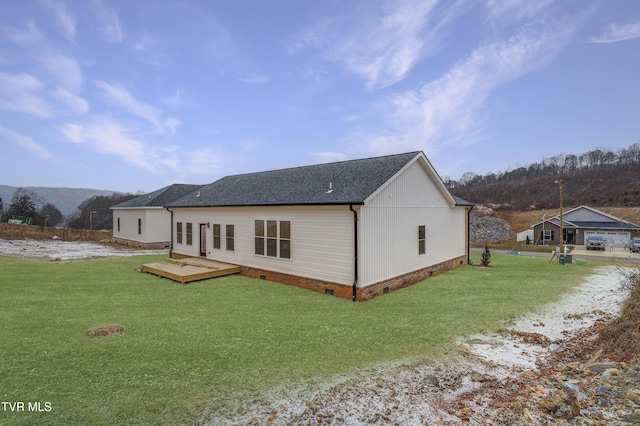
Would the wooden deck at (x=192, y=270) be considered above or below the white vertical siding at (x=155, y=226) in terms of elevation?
below

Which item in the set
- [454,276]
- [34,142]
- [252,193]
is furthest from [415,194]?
[34,142]

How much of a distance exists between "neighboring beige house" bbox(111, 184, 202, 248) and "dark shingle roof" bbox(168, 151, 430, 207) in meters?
8.41

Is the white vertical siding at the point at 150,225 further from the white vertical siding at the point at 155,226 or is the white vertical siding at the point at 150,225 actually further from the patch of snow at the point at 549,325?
the patch of snow at the point at 549,325

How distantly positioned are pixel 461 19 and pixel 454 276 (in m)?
10.9

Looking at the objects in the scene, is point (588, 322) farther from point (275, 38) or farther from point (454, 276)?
point (275, 38)

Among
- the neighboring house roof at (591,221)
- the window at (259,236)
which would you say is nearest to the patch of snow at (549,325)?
the window at (259,236)

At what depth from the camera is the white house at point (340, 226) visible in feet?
31.6

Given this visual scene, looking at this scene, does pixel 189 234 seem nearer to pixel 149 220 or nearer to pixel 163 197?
pixel 149 220

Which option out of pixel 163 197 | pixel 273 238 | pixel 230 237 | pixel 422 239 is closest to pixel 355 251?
pixel 273 238

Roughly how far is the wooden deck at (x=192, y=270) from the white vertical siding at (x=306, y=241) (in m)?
0.57

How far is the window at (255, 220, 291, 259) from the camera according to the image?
1144cm

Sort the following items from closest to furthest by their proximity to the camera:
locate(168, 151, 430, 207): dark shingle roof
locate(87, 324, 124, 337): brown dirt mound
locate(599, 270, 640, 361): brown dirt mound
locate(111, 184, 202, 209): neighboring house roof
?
locate(599, 270, 640, 361): brown dirt mound < locate(87, 324, 124, 337): brown dirt mound < locate(168, 151, 430, 207): dark shingle roof < locate(111, 184, 202, 209): neighboring house roof

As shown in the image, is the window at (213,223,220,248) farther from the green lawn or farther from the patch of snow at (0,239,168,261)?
the patch of snow at (0,239,168,261)

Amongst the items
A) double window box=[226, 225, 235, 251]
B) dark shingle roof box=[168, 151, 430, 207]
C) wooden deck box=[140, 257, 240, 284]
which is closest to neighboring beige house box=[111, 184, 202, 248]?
dark shingle roof box=[168, 151, 430, 207]
